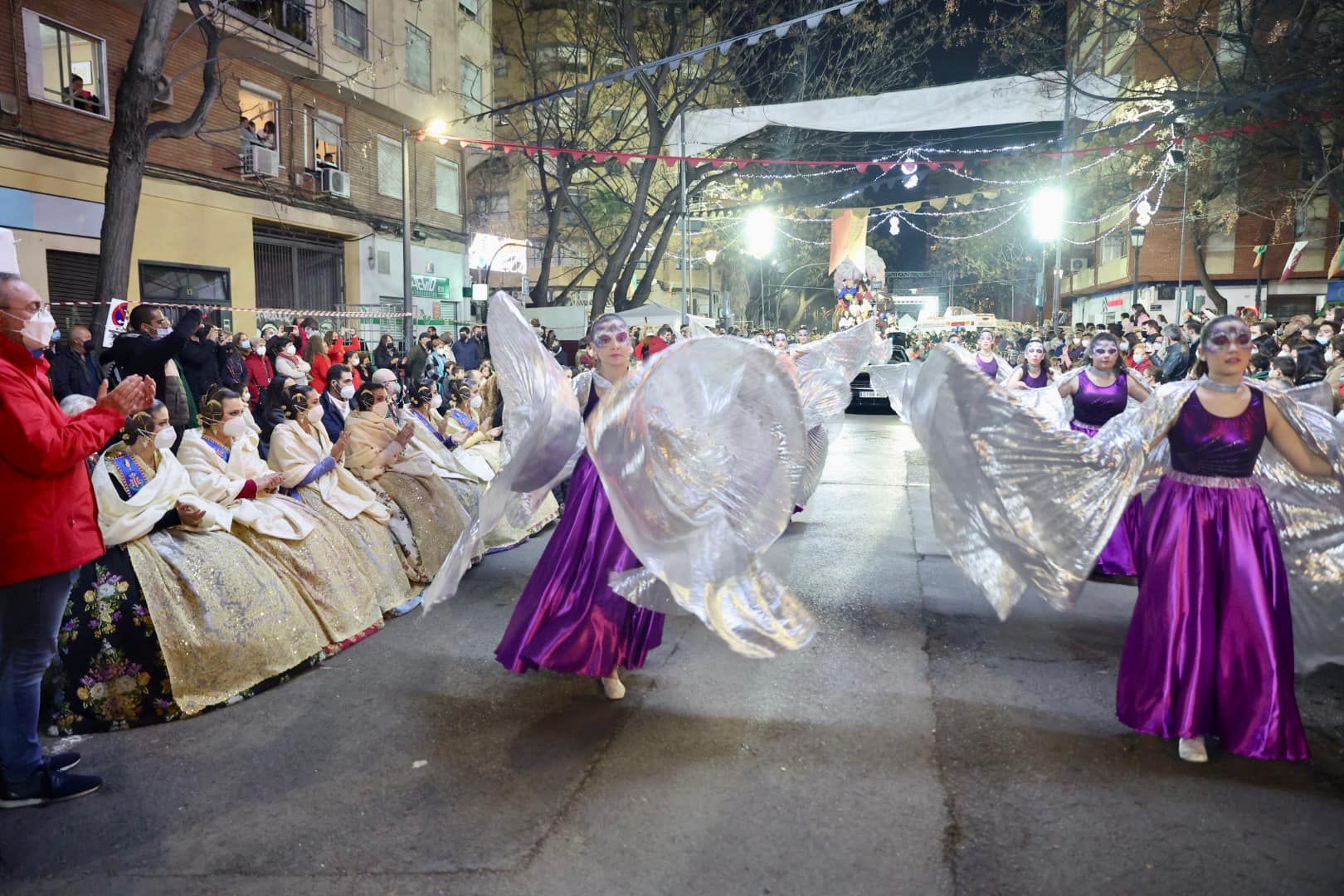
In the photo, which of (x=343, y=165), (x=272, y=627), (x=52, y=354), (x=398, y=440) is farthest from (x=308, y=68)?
(x=272, y=627)

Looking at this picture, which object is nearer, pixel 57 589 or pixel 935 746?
pixel 57 589

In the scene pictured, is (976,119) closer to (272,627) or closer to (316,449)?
(316,449)

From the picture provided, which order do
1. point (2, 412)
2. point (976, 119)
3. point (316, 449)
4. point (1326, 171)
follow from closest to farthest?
point (2, 412)
point (316, 449)
point (1326, 171)
point (976, 119)

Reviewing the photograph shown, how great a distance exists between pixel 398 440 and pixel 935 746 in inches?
161

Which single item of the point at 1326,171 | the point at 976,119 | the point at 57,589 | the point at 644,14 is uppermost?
the point at 644,14

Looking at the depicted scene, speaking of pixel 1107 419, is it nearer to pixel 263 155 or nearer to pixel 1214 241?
pixel 263 155

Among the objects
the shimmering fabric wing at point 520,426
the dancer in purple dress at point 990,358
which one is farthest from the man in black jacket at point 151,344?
the dancer in purple dress at point 990,358

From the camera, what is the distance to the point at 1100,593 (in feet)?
20.3

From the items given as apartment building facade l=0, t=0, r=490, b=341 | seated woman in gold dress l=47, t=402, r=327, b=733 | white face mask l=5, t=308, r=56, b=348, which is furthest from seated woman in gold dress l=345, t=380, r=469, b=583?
apartment building facade l=0, t=0, r=490, b=341

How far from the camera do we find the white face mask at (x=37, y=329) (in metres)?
3.30

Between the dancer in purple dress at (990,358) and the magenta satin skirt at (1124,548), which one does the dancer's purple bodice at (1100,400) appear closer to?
the magenta satin skirt at (1124,548)

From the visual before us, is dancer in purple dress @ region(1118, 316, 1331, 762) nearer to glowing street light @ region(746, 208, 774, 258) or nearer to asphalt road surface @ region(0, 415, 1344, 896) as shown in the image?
asphalt road surface @ region(0, 415, 1344, 896)

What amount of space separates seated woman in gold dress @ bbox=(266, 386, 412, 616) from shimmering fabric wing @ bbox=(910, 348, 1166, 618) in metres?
3.53

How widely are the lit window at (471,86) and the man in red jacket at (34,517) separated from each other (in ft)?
76.0
